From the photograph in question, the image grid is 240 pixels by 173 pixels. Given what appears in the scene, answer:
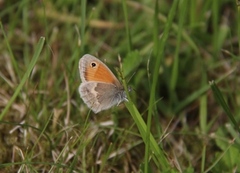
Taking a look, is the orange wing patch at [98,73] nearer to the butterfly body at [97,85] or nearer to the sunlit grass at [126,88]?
the butterfly body at [97,85]

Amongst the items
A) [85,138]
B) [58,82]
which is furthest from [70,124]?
[58,82]

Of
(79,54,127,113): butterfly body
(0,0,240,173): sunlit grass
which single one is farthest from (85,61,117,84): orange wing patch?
(0,0,240,173): sunlit grass

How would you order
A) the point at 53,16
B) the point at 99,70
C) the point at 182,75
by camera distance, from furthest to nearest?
the point at 53,16 < the point at 182,75 < the point at 99,70

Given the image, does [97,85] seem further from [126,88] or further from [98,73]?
[126,88]

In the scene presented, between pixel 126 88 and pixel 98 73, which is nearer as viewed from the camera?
pixel 126 88

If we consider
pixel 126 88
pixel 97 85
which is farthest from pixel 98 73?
pixel 126 88

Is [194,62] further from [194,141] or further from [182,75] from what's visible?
[194,141]

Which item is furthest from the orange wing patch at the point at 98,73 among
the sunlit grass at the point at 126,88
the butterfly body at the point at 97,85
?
the sunlit grass at the point at 126,88

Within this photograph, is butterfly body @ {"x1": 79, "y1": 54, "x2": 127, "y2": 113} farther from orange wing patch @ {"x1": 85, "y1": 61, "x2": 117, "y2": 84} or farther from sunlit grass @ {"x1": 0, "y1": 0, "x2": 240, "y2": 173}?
sunlit grass @ {"x1": 0, "y1": 0, "x2": 240, "y2": 173}
